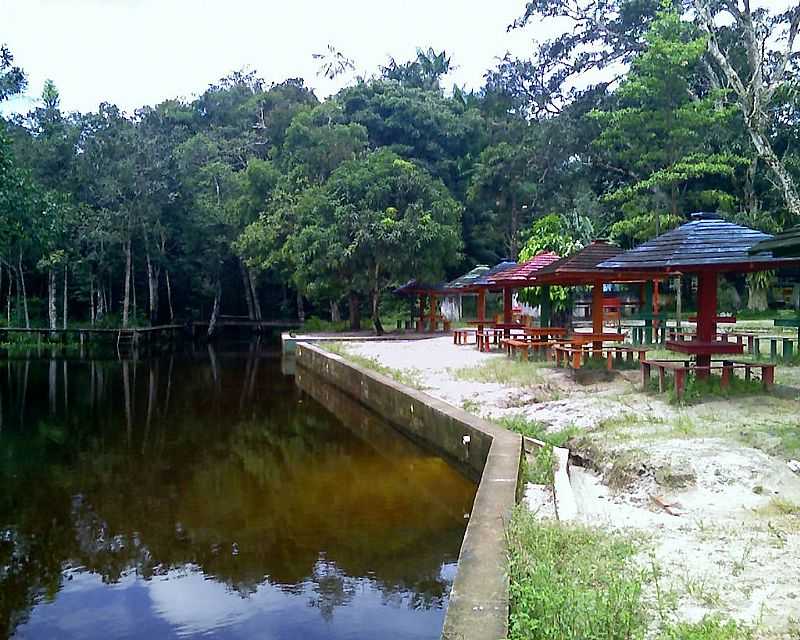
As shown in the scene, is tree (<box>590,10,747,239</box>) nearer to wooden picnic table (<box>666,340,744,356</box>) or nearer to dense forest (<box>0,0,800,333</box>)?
dense forest (<box>0,0,800,333</box>)

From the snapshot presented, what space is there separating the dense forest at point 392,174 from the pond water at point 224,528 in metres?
12.3

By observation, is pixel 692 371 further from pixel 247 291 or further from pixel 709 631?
pixel 247 291

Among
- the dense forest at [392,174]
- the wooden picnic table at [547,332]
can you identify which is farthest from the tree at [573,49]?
the wooden picnic table at [547,332]

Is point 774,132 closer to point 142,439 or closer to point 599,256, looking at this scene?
point 599,256

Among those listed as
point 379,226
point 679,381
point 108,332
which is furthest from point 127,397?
point 108,332

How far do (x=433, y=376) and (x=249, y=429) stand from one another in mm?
3479

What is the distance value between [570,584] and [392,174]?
23994 mm

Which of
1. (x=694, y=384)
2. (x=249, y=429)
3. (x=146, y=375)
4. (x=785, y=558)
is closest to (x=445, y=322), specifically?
(x=146, y=375)

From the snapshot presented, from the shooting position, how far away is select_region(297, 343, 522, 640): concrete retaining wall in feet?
12.4

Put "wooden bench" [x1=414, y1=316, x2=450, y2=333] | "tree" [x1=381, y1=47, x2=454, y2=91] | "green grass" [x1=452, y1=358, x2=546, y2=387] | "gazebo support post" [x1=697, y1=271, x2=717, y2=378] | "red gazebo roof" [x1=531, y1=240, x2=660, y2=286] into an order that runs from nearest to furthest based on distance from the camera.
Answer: "gazebo support post" [x1=697, y1=271, x2=717, y2=378] → "green grass" [x1=452, y1=358, x2=546, y2=387] → "red gazebo roof" [x1=531, y1=240, x2=660, y2=286] → "wooden bench" [x1=414, y1=316, x2=450, y2=333] → "tree" [x1=381, y1=47, x2=454, y2=91]

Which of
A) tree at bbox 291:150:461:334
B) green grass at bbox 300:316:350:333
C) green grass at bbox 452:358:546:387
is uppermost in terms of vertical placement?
tree at bbox 291:150:461:334

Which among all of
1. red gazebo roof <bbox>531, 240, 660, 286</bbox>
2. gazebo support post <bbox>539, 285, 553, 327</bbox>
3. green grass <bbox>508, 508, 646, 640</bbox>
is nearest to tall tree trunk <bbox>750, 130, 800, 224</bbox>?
gazebo support post <bbox>539, 285, 553, 327</bbox>

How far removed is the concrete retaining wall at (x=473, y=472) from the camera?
378 centimetres

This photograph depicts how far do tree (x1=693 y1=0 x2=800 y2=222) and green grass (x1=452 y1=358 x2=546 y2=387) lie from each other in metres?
15.7
